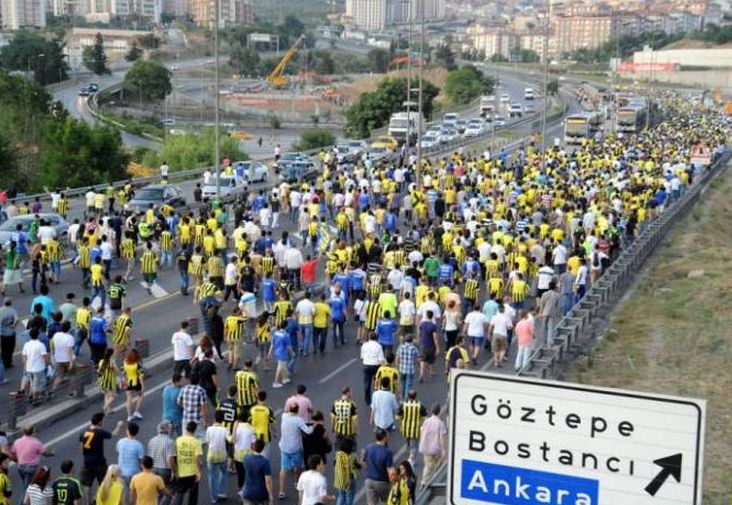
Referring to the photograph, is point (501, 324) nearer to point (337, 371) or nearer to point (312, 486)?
point (337, 371)

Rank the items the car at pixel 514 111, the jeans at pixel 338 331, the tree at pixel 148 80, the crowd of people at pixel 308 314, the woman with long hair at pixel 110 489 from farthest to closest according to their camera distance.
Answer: the tree at pixel 148 80 → the car at pixel 514 111 → the jeans at pixel 338 331 → the crowd of people at pixel 308 314 → the woman with long hair at pixel 110 489

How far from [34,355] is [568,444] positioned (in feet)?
42.3

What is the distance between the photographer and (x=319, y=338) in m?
20.0

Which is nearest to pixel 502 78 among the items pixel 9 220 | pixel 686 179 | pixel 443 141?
pixel 443 141

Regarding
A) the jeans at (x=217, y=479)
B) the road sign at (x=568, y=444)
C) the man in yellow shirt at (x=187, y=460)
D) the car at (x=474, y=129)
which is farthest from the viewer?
the car at (x=474, y=129)

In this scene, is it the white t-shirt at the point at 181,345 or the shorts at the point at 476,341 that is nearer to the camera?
the white t-shirt at the point at 181,345

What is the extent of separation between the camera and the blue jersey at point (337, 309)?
20.0 m

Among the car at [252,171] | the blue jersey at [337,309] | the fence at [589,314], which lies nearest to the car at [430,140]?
the car at [252,171]

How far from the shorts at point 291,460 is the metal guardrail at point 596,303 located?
13.2 feet

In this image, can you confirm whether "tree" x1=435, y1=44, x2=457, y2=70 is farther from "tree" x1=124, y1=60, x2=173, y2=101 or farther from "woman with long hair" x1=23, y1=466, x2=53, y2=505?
"woman with long hair" x1=23, y1=466, x2=53, y2=505

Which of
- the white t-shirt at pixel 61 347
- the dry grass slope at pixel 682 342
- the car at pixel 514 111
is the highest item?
the white t-shirt at pixel 61 347

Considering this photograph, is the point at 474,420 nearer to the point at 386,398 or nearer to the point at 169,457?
the point at 169,457

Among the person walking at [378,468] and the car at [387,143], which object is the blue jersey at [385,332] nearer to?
the person walking at [378,468]

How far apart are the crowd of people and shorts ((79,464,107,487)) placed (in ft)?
0.05
